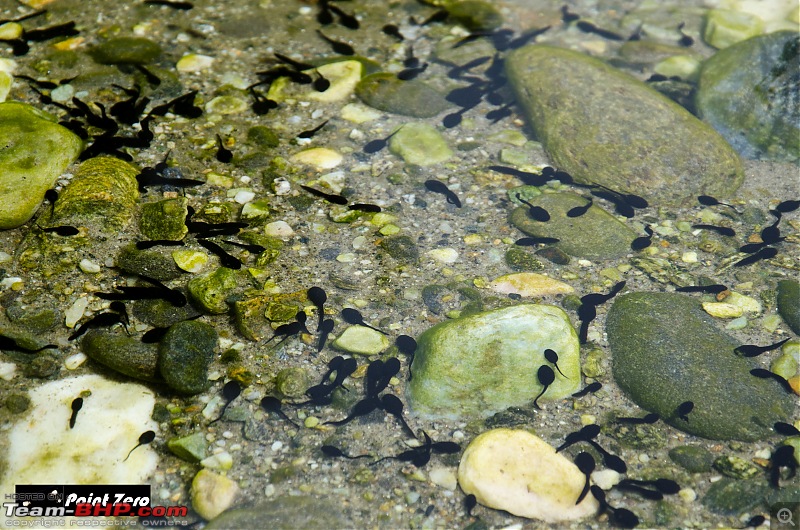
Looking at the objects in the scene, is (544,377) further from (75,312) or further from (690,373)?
(75,312)

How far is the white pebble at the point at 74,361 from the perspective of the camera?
3490 millimetres

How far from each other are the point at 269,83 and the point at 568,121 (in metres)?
2.64

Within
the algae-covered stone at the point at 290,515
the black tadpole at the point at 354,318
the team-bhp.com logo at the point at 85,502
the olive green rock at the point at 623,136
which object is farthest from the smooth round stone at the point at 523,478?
the olive green rock at the point at 623,136

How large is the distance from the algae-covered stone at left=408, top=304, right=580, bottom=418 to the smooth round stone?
25 cm

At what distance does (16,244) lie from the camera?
4090 mm

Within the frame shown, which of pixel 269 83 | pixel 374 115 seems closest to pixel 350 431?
pixel 374 115

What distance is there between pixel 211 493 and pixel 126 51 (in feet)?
14.4

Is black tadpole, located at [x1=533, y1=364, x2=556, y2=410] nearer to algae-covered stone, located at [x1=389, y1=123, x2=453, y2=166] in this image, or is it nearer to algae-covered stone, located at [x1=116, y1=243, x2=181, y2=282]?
algae-covered stone, located at [x1=389, y1=123, x2=453, y2=166]

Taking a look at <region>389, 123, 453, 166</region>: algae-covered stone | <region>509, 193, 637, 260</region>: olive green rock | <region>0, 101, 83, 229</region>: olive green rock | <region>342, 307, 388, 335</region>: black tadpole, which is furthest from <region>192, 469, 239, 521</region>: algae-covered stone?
<region>389, 123, 453, 166</region>: algae-covered stone

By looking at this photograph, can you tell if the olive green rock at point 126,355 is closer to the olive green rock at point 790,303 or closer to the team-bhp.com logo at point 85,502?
the team-bhp.com logo at point 85,502

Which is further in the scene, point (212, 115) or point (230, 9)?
point (230, 9)

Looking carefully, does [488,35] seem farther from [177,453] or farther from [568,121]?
[177,453]

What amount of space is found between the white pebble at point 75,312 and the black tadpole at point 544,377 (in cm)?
273

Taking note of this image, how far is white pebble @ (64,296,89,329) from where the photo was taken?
3.67 meters
